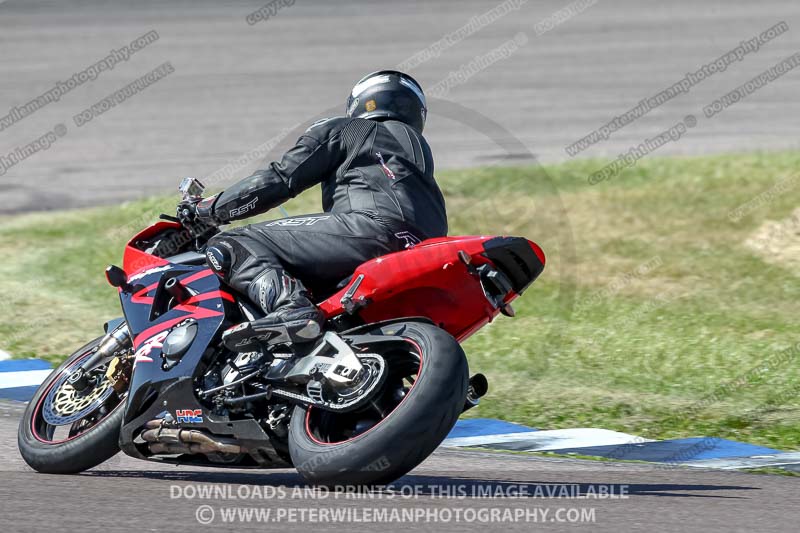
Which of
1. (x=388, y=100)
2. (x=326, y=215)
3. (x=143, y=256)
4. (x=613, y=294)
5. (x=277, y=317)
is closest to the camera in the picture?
(x=277, y=317)

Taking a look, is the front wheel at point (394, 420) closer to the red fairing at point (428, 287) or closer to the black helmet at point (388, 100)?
the red fairing at point (428, 287)

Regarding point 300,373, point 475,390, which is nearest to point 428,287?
point 475,390

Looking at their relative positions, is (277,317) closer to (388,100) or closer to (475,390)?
(475,390)

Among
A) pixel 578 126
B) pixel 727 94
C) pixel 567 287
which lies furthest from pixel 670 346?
pixel 727 94

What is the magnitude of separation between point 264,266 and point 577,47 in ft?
59.4

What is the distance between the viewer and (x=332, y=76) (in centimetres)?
2109

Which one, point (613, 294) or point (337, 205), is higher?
point (337, 205)

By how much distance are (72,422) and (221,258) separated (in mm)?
1099

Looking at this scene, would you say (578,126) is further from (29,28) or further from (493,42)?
(29,28)

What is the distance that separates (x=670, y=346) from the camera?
9.37 m

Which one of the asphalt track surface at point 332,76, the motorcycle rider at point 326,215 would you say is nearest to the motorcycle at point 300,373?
the motorcycle rider at point 326,215

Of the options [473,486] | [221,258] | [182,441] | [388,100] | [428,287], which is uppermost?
[388,100]

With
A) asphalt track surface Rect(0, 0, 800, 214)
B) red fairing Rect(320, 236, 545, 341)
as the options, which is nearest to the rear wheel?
red fairing Rect(320, 236, 545, 341)

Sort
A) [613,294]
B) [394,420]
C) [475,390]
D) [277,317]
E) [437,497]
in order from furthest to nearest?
1. [613,294]
2. [475,390]
3. [277,317]
4. [437,497]
5. [394,420]
